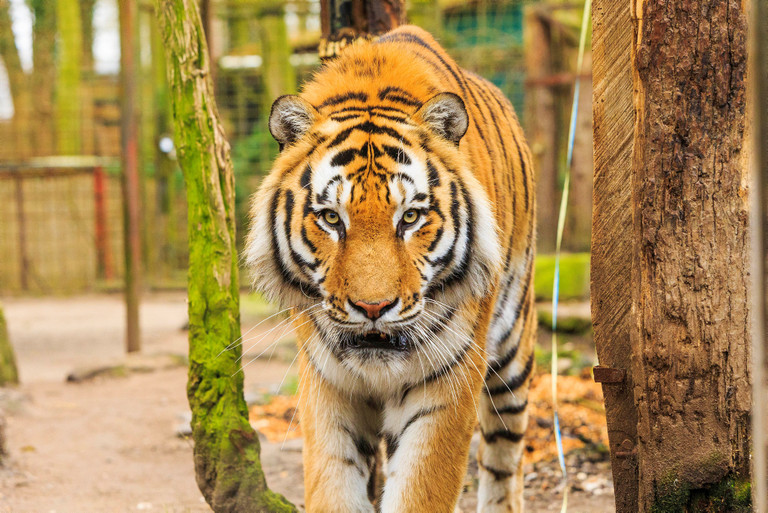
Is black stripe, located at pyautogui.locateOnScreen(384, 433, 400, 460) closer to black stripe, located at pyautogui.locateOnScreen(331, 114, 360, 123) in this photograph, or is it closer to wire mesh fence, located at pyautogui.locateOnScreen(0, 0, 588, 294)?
black stripe, located at pyautogui.locateOnScreen(331, 114, 360, 123)

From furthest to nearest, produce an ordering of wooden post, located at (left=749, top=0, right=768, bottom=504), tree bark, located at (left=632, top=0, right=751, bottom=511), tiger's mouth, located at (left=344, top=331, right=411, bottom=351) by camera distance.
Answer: tiger's mouth, located at (left=344, top=331, right=411, bottom=351)
tree bark, located at (left=632, top=0, right=751, bottom=511)
wooden post, located at (left=749, top=0, right=768, bottom=504)

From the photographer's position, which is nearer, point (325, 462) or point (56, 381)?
point (325, 462)

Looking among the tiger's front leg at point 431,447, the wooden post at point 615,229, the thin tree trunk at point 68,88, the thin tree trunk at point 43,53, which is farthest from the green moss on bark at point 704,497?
the thin tree trunk at point 43,53

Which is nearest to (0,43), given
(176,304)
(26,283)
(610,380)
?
(26,283)

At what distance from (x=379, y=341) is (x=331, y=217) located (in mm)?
397

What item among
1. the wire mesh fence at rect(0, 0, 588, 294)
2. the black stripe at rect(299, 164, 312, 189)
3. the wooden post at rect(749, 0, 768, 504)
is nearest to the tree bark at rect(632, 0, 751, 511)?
the black stripe at rect(299, 164, 312, 189)

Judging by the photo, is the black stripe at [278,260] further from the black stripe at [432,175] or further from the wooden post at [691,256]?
the wooden post at [691,256]

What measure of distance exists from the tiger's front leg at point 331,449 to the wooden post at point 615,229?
0.78 m

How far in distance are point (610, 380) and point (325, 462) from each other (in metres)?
0.91

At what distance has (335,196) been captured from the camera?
2309mm

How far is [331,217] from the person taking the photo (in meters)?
2.33

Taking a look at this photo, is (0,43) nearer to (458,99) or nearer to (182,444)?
(182,444)

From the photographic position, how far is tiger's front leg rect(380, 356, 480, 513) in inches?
95.3

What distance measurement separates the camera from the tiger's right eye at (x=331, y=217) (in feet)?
7.59
